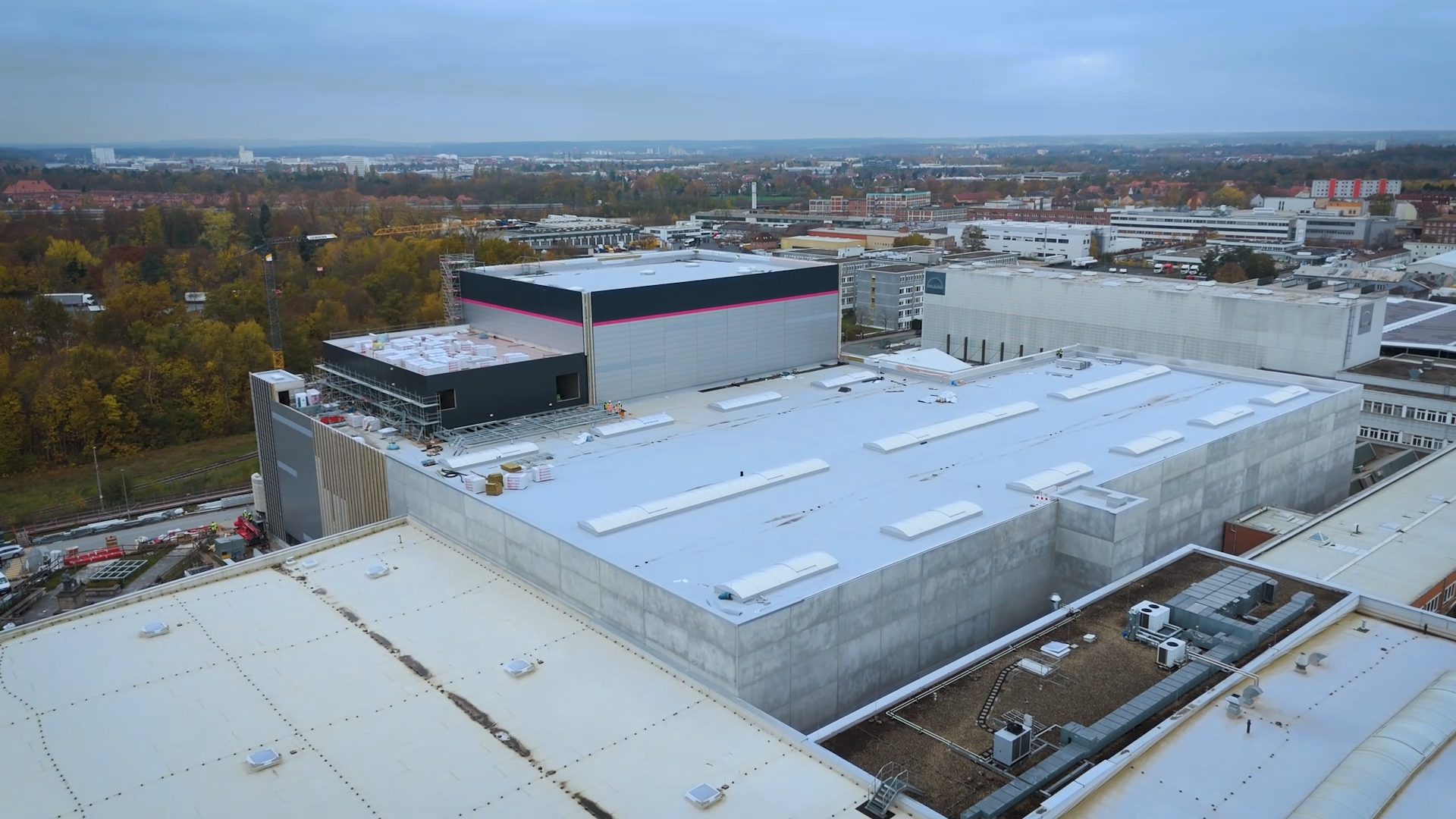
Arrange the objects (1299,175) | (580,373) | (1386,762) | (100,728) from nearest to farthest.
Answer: (1386,762) < (100,728) < (580,373) < (1299,175)

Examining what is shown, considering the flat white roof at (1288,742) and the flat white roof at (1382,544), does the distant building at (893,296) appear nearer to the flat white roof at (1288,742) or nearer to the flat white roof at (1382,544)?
the flat white roof at (1382,544)

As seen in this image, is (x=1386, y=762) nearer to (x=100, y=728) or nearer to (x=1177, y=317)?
(x=100, y=728)

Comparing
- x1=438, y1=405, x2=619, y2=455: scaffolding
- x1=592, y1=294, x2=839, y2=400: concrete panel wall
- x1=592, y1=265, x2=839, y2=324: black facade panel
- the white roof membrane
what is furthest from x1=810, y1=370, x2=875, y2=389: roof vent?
x1=438, y1=405, x2=619, y2=455: scaffolding

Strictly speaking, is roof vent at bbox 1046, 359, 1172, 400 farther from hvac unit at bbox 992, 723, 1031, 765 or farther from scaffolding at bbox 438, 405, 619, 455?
hvac unit at bbox 992, 723, 1031, 765

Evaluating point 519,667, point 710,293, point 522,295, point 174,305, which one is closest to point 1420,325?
point 710,293

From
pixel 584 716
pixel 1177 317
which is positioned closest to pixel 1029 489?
pixel 584 716

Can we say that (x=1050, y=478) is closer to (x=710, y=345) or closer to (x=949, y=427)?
(x=949, y=427)

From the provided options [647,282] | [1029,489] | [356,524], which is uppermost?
[647,282]
